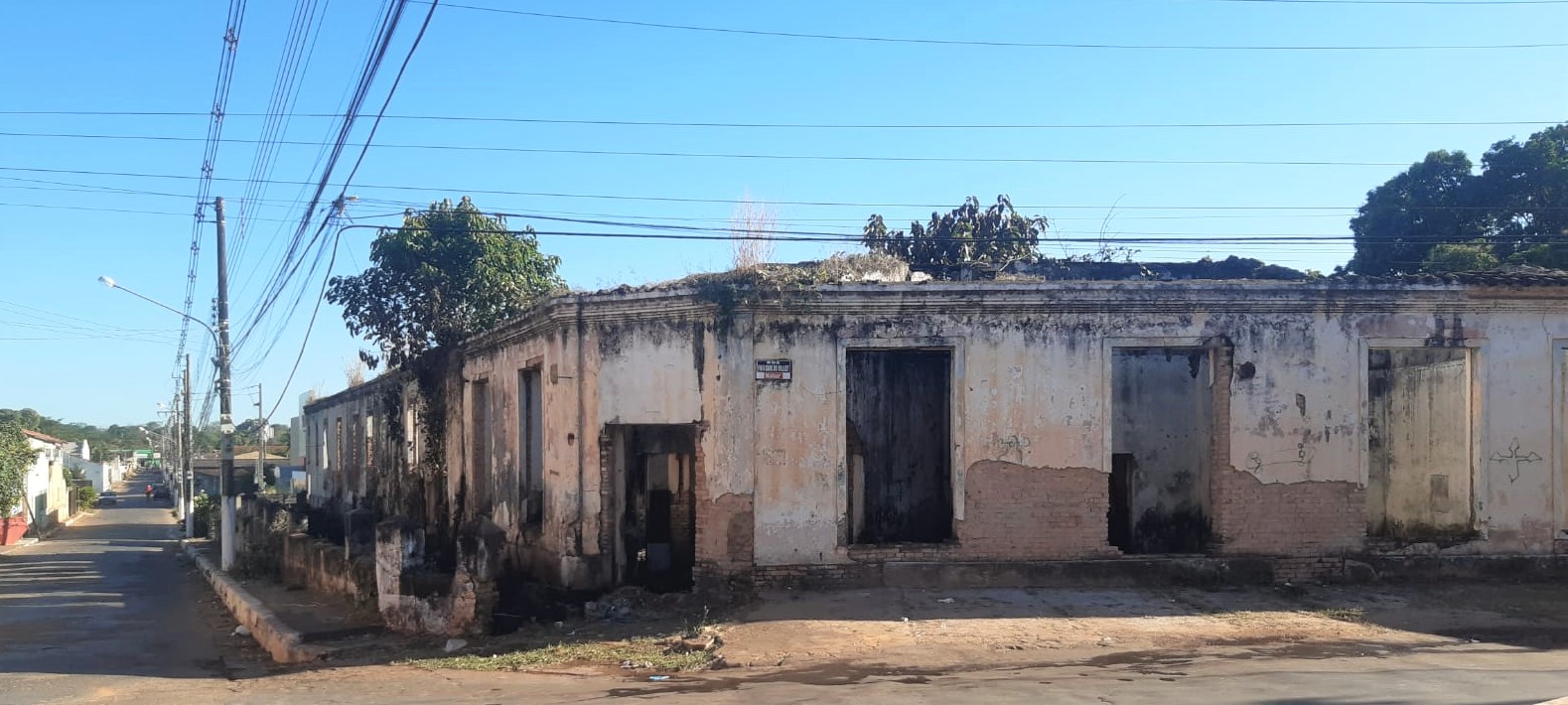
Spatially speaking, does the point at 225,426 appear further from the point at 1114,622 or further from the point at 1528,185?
the point at 1528,185

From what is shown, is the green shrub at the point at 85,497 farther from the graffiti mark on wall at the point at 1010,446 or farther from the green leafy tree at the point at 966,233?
the graffiti mark on wall at the point at 1010,446

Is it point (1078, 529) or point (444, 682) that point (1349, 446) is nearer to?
point (1078, 529)

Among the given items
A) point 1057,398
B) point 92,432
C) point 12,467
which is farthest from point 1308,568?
point 92,432

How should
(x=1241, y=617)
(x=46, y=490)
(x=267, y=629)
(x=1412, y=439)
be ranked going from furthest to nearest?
1. (x=46, y=490)
2. (x=1412, y=439)
3. (x=267, y=629)
4. (x=1241, y=617)

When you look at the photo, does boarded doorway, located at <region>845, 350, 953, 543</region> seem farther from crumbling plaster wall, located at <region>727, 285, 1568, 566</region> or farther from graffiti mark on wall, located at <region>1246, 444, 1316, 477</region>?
graffiti mark on wall, located at <region>1246, 444, 1316, 477</region>

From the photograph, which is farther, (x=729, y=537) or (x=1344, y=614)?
(x=729, y=537)

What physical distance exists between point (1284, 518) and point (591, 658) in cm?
796

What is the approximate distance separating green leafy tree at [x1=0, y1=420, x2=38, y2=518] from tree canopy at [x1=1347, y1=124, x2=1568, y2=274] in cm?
3870

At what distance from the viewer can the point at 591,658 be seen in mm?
10156

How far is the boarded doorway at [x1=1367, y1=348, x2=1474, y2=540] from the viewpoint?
1529cm

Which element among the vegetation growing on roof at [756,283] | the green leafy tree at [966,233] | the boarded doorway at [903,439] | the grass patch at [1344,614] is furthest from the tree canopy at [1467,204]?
the vegetation growing on roof at [756,283]

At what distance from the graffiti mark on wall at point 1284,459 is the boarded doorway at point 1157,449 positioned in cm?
236

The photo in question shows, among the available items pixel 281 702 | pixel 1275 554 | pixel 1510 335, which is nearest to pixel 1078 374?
pixel 1275 554

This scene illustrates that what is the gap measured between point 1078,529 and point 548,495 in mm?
6584
